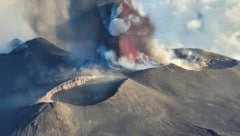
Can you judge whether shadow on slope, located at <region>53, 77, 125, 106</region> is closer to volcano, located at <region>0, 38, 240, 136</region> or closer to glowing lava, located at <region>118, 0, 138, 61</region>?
volcano, located at <region>0, 38, 240, 136</region>

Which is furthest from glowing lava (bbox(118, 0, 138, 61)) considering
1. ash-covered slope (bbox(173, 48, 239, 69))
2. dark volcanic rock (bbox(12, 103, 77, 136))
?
dark volcanic rock (bbox(12, 103, 77, 136))

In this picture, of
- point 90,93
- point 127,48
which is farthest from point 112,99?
point 127,48

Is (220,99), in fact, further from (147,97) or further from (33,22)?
(33,22)

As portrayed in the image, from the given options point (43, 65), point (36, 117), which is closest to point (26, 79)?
point (43, 65)

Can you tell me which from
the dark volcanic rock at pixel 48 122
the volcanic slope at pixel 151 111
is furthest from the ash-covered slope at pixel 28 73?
the volcanic slope at pixel 151 111

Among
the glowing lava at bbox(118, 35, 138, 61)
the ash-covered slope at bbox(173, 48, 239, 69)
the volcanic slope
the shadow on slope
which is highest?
the glowing lava at bbox(118, 35, 138, 61)

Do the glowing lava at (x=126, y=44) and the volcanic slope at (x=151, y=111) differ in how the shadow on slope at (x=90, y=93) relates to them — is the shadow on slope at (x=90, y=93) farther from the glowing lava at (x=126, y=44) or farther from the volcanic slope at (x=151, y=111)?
the glowing lava at (x=126, y=44)

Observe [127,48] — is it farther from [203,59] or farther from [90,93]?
[203,59]

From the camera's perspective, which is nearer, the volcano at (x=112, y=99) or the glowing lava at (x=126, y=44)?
the volcano at (x=112, y=99)
